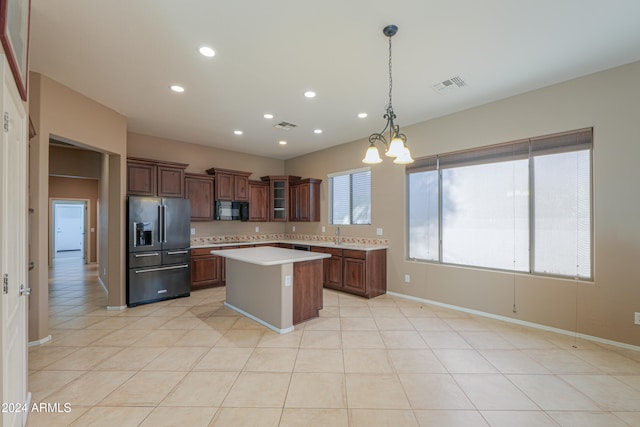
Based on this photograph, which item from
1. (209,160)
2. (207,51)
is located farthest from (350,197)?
(207,51)

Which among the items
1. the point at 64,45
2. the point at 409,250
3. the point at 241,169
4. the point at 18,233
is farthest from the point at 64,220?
the point at 409,250

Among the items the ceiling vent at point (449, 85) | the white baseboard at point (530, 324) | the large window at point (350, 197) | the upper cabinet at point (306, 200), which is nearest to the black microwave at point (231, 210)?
the upper cabinet at point (306, 200)

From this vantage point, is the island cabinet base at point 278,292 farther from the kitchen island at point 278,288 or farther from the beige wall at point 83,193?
the beige wall at point 83,193

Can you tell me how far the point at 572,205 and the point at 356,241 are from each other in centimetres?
334

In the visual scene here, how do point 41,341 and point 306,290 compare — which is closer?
point 41,341

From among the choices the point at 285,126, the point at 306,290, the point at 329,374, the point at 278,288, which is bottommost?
the point at 329,374

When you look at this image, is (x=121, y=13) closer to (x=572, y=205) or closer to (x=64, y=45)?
(x=64, y=45)

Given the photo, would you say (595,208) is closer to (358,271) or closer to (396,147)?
(396,147)

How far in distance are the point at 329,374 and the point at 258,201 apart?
4.68 metres

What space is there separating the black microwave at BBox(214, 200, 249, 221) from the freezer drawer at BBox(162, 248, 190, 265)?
46.7 inches

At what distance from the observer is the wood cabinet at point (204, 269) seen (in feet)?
17.1

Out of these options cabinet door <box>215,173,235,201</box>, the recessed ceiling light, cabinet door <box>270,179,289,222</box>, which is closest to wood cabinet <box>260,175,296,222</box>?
cabinet door <box>270,179,289,222</box>

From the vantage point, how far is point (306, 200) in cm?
632

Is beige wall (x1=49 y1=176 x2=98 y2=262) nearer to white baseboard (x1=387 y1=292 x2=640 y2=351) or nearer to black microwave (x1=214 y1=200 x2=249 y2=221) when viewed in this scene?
black microwave (x1=214 y1=200 x2=249 y2=221)
